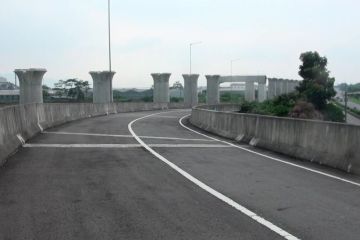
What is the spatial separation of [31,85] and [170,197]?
39.9 meters

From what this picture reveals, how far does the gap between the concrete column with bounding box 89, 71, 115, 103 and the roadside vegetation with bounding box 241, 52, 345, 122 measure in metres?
16.2

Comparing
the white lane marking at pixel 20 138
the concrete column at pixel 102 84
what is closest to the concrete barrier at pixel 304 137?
the white lane marking at pixel 20 138

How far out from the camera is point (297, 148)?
15445 millimetres

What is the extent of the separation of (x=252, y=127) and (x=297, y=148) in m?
4.38

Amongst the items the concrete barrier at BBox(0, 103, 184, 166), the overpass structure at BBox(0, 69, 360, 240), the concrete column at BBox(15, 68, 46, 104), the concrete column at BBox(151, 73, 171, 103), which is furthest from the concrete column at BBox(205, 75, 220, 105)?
the overpass structure at BBox(0, 69, 360, 240)

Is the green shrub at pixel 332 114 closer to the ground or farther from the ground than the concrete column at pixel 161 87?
closer to the ground

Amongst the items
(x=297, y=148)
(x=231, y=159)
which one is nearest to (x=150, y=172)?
(x=231, y=159)

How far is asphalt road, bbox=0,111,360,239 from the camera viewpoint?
22.6ft

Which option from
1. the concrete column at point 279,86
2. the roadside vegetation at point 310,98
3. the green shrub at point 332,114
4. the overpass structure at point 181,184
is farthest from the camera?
the concrete column at point 279,86

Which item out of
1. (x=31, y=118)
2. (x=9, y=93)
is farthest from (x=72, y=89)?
(x=31, y=118)

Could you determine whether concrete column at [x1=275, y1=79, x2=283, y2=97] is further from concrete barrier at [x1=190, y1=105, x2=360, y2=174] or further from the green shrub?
concrete barrier at [x1=190, y1=105, x2=360, y2=174]

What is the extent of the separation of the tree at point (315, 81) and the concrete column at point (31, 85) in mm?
40793

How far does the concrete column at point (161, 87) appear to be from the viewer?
7556cm

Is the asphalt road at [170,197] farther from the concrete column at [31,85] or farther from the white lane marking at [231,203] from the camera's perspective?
the concrete column at [31,85]
